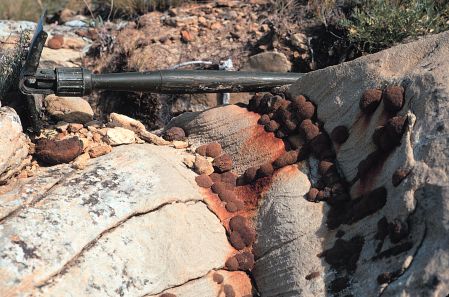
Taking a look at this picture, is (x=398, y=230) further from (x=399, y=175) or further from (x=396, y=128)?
(x=396, y=128)

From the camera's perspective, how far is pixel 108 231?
342cm

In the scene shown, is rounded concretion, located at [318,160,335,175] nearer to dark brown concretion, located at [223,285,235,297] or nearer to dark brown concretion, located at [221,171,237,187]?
dark brown concretion, located at [221,171,237,187]

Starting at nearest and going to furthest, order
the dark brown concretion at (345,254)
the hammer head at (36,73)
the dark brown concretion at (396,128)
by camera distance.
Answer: the dark brown concretion at (345,254), the dark brown concretion at (396,128), the hammer head at (36,73)

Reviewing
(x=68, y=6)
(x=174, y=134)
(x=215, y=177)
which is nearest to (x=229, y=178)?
(x=215, y=177)

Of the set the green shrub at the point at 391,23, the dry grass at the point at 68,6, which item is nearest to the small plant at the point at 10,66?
→ the dry grass at the point at 68,6

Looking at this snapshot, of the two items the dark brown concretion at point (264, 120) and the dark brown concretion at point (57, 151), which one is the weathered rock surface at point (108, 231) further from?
the dark brown concretion at point (264, 120)

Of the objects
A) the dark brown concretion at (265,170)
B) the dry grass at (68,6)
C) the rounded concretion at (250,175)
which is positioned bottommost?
the dry grass at (68,6)

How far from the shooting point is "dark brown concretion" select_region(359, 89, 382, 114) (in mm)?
3762

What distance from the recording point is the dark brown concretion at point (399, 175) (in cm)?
328

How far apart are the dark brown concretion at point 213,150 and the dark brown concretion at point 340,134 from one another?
2.45 ft

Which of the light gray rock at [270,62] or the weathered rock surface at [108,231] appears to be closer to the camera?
the weathered rock surface at [108,231]

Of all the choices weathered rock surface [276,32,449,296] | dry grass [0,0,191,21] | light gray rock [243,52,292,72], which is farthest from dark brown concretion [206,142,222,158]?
dry grass [0,0,191,21]

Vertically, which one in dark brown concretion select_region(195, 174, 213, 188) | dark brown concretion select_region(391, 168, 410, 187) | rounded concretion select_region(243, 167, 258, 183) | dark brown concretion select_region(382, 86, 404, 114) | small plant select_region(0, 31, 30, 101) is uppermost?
dark brown concretion select_region(382, 86, 404, 114)

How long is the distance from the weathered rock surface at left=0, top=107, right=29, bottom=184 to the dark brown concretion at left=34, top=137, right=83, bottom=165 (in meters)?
0.08
